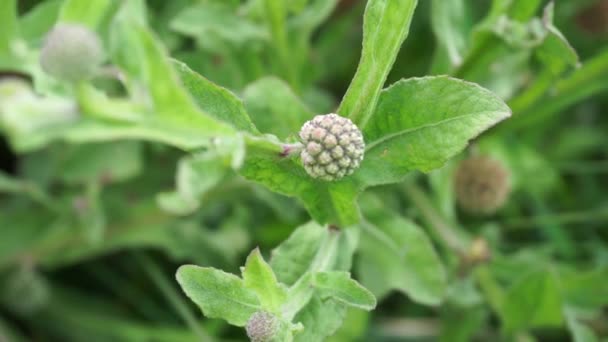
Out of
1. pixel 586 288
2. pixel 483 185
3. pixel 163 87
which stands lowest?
pixel 163 87

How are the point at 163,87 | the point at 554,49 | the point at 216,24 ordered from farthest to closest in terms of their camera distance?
1. the point at 216,24
2. the point at 554,49
3. the point at 163,87

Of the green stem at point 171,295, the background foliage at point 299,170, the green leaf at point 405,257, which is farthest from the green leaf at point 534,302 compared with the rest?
the green stem at point 171,295

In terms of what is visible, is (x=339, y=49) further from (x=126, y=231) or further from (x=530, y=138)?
(x=126, y=231)

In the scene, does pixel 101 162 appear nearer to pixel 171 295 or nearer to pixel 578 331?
pixel 171 295

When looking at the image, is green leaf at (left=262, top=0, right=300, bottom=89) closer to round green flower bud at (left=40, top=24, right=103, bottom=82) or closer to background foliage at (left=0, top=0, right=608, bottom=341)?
background foliage at (left=0, top=0, right=608, bottom=341)

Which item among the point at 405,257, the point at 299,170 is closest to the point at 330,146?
the point at 299,170

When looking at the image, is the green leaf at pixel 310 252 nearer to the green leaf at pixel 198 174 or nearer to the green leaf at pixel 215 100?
the green leaf at pixel 215 100

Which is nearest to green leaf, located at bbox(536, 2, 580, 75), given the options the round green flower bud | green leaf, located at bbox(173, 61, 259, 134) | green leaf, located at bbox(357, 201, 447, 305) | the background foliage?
the background foliage
